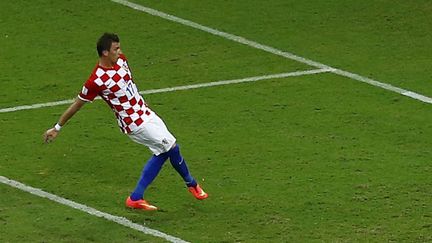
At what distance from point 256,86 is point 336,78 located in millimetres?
1071

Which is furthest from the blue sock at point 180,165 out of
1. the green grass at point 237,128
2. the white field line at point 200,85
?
the white field line at point 200,85

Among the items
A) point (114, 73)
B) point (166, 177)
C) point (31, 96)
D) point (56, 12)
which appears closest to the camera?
point (114, 73)

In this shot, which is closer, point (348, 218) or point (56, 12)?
point (348, 218)

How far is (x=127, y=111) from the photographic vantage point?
1248 centimetres

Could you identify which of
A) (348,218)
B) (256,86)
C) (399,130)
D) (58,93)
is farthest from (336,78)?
(348,218)

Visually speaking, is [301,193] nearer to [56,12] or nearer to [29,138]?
[29,138]

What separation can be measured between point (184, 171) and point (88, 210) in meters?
0.94

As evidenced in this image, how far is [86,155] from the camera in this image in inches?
559

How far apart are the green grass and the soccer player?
13.5 inches

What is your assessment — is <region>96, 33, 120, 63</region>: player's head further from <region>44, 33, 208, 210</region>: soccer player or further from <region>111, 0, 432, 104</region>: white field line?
<region>111, 0, 432, 104</region>: white field line

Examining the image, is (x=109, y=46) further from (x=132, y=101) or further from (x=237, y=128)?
(x=237, y=128)

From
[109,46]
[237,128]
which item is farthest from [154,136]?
[237,128]

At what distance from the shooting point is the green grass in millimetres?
12422

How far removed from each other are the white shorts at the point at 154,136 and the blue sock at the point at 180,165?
0.24 ft
